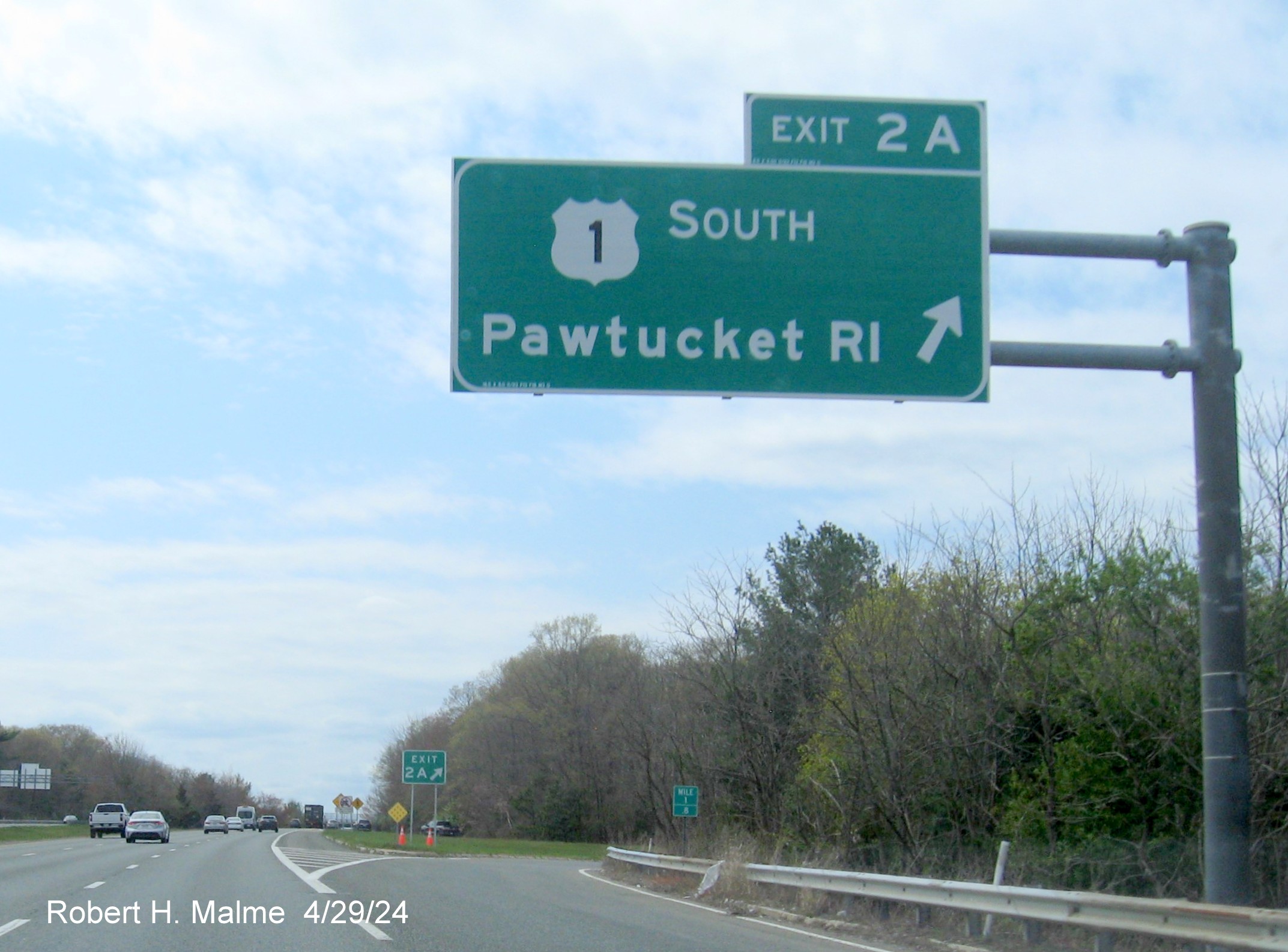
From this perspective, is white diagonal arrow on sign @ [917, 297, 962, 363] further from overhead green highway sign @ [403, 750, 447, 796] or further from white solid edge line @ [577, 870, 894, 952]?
overhead green highway sign @ [403, 750, 447, 796]

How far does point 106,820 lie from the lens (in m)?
63.2

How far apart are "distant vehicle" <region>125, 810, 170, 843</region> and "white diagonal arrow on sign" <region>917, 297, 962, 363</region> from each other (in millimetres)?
48515

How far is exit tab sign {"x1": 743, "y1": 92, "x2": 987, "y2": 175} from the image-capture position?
8.90m

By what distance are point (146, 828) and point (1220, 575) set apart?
165 feet

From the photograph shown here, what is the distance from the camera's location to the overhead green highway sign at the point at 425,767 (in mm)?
46000

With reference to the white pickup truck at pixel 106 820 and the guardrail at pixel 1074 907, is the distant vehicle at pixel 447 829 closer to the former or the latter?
the white pickup truck at pixel 106 820

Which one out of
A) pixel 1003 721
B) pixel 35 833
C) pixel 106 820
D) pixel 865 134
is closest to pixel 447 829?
pixel 106 820

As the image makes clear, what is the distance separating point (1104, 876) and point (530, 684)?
77723mm

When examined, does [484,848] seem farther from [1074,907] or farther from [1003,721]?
[1074,907]

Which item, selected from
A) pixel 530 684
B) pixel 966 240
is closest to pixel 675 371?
pixel 966 240

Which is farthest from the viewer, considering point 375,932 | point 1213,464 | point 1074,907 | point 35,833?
point 35,833

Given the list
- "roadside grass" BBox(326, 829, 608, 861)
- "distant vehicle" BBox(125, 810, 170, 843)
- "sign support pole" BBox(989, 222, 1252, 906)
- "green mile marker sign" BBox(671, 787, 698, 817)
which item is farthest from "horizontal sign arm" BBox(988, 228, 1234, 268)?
"distant vehicle" BBox(125, 810, 170, 843)

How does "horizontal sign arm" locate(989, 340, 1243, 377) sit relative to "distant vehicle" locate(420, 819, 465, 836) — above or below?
above

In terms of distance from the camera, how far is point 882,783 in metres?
22.0
